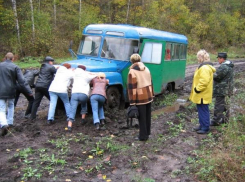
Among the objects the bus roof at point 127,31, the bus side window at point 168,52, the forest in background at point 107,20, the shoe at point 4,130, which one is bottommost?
the shoe at point 4,130

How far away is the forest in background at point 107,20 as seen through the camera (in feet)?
85.4

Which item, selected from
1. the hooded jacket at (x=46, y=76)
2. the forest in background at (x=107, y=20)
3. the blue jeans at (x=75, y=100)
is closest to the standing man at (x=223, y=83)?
the blue jeans at (x=75, y=100)

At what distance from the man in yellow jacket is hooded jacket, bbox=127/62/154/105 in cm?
125

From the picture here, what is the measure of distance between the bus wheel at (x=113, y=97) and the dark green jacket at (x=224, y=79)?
2997mm

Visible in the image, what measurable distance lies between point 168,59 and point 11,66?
615 cm

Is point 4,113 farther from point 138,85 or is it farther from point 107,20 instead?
point 107,20

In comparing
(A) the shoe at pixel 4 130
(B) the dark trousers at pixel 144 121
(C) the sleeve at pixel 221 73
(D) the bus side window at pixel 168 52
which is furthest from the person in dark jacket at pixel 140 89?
(D) the bus side window at pixel 168 52

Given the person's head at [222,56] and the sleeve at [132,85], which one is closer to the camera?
the sleeve at [132,85]

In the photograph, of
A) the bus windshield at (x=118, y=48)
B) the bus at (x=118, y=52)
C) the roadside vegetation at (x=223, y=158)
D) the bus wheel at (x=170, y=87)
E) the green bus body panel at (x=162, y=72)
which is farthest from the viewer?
the bus wheel at (x=170, y=87)

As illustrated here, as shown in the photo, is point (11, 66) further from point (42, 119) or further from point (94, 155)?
point (94, 155)

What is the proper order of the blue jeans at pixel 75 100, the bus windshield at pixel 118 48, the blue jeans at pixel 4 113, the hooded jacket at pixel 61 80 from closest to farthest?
the blue jeans at pixel 4 113 → the blue jeans at pixel 75 100 → the hooded jacket at pixel 61 80 → the bus windshield at pixel 118 48

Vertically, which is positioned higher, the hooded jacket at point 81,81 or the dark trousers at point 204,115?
the hooded jacket at point 81,81

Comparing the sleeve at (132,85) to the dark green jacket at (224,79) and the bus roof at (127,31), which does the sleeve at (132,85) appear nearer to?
the dark green jacket at (224,79)

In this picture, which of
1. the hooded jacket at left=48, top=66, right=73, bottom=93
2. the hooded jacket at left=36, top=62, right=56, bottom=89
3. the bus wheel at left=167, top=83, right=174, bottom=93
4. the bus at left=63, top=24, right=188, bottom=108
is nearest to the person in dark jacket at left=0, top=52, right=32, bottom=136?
the hooded jacket at left=36, top=62, right=56, bottom=89
